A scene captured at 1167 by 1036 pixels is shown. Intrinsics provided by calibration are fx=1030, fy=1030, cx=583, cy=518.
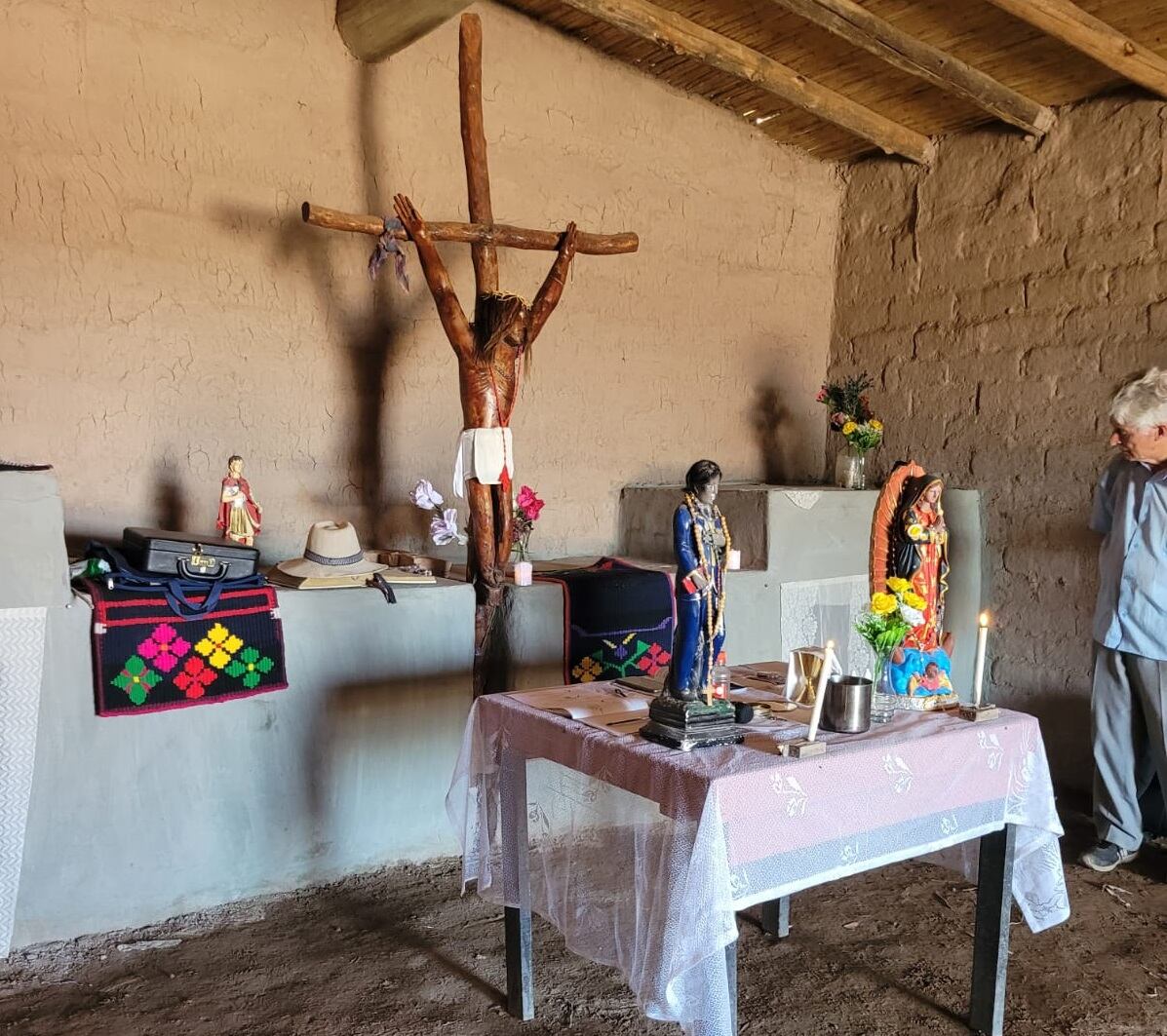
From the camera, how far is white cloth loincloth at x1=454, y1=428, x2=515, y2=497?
3875 mm

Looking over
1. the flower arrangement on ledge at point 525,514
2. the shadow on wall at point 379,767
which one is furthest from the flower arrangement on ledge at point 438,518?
the shadow on wall at point 379,767

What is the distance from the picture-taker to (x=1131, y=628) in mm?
3758

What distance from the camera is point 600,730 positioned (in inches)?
94.4

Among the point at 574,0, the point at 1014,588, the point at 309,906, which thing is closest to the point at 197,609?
the point at 309,906

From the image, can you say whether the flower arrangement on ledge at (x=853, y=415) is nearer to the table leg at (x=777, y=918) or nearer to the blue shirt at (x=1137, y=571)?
the blue shirt at (x=1137, y=571)

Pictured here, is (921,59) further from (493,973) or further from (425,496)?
(493,973)

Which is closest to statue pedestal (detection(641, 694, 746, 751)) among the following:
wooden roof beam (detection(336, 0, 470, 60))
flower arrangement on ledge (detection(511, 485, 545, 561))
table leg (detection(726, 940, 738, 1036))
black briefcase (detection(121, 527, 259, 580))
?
table leg (detection(726, 940, 738, 1036))

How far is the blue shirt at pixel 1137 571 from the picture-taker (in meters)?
3.72

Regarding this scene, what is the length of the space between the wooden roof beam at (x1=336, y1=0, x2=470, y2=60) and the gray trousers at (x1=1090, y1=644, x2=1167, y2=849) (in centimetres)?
349

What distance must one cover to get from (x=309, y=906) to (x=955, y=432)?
3735 millimetres

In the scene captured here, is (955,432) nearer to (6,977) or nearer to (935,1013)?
(935,1013)

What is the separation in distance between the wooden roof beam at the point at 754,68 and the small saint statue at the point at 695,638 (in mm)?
2756

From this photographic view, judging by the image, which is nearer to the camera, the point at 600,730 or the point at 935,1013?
the point at 600,730

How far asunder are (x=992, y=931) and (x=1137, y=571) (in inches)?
67.8
